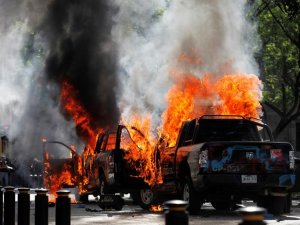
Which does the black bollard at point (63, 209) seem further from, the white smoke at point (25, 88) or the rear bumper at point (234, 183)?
the white smoke at point (25, 88)

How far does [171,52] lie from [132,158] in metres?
7.48

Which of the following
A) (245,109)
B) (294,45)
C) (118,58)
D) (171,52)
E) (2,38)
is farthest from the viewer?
(294,45)

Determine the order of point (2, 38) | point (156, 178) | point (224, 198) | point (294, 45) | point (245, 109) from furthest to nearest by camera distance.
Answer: point (294, 45)
point (2, 38)
point (245, 109)
point (156, 178)
point (224, 198)

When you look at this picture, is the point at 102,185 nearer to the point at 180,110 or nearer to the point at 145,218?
the point at 180,110

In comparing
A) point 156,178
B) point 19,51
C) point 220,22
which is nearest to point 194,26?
point 220,22

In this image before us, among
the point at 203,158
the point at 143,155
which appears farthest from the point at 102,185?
the point at 203,158

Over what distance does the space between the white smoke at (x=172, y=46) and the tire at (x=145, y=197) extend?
12.3ft

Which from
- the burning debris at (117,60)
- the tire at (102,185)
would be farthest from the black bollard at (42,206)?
the burning debris at (117,60)

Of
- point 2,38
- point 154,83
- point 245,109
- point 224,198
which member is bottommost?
point 224,198

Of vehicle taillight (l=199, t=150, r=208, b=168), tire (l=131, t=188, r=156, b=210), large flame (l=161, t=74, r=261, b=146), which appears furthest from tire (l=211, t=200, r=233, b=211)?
vehicle taillight (l=199, t=150, r=208, b=168)

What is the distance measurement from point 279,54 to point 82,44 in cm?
1341

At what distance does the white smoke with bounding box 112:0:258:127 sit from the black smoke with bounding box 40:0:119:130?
44 cm

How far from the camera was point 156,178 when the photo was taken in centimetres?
1784

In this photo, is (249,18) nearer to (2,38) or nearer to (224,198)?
(2,38)
